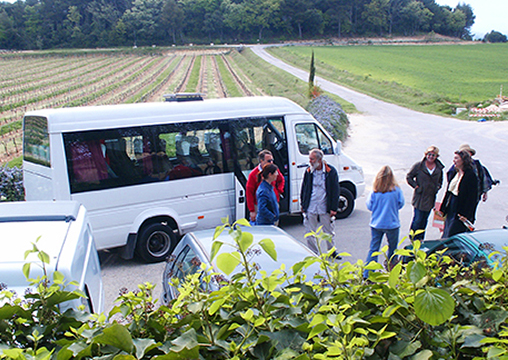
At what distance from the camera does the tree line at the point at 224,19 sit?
131 meters

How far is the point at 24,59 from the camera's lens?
3442 inches

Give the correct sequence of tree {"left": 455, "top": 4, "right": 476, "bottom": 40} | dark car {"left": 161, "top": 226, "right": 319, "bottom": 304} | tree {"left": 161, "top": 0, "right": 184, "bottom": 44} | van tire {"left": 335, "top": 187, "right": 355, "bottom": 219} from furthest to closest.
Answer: tree {"left": 455, "top": 4, "right": 476, "bottom": 40}
tree {"left": 161, "top": 0, "right": 184, "bottom": 44}
van tire {"left": 335, "top": 187, "right": 355, "bottom": 219}
dark car {"left": 161, "top": 226, "right": 319, "bottom": 304}

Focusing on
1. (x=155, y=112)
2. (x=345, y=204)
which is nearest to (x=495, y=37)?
(x=345, y=204)

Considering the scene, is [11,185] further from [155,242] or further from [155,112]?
[155,112]

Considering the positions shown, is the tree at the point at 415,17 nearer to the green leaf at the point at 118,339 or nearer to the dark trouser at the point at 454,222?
the dark trouser at the point at 454,222

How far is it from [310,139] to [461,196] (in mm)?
3632

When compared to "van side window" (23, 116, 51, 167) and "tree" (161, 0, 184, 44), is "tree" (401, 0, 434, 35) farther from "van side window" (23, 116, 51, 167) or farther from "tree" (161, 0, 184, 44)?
"van side window" (23, 116, 51, 167)

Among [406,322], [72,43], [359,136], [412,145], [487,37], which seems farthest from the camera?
[487,37]

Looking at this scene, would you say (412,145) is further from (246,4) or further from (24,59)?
(246,4)

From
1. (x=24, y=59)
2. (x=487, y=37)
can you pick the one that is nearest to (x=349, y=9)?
(x=487, y=37)

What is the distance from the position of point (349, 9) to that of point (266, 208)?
158427 mm

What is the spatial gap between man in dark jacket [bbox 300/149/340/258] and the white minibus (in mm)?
1864

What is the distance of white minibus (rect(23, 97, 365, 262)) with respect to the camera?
7.56 meters

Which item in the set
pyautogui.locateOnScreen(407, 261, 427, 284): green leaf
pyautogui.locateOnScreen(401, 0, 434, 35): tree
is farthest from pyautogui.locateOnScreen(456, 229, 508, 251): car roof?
pyautogui.locateOnScreen(401, 0, 434, 35): tree
